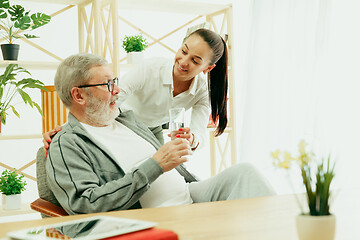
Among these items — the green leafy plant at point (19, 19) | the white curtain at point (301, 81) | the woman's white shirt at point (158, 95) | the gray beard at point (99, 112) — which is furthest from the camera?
the white curtain at point (301, 81)

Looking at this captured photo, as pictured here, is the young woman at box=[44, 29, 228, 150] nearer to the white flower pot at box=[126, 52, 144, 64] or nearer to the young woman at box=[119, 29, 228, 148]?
the young woman at box=[119, 29, 228, 148]

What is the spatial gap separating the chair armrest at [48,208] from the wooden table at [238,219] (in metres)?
0.40

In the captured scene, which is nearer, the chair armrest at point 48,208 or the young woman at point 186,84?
the chair armrest at point 48,208

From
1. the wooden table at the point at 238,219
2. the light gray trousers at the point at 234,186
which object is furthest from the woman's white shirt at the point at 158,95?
the wooden table at the point at 238,219

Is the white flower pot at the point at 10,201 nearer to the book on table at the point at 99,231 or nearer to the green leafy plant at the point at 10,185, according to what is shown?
the green leafy plant at the point at 10,185

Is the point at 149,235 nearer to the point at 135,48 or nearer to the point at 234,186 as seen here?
the point at 234,186

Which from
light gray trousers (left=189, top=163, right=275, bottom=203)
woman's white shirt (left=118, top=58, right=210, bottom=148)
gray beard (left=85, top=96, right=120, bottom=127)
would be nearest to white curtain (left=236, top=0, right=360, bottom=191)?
woman's white shirt (left=118, top=58, right=210, bottom=148)

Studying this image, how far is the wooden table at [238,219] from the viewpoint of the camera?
106cm

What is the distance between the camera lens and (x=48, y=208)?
1.68m

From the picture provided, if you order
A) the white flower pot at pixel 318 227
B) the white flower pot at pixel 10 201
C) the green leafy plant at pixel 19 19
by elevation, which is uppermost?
the green leafy plant at pixel 19 19

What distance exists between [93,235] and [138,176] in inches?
27.1

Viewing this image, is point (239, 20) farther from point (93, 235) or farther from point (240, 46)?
point (93, 235)

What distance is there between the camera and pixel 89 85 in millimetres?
1903

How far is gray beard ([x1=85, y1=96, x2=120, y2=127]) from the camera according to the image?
1.92m
